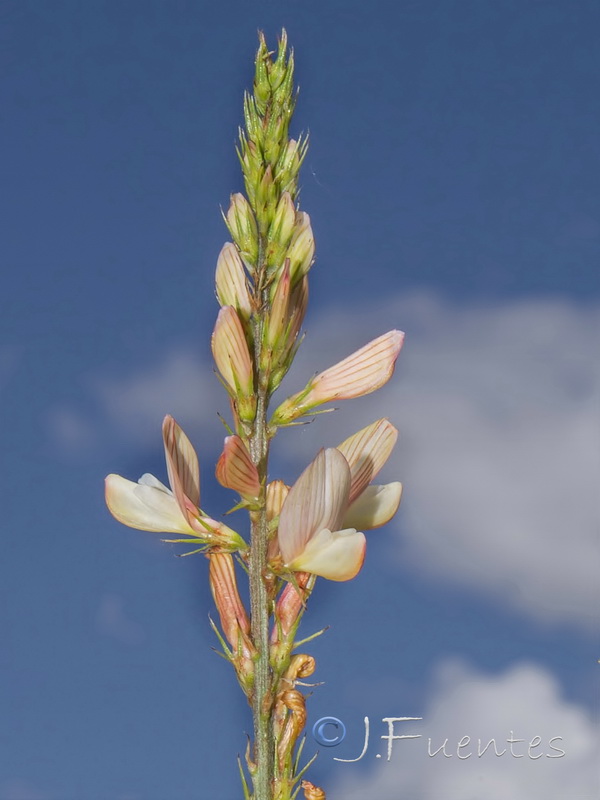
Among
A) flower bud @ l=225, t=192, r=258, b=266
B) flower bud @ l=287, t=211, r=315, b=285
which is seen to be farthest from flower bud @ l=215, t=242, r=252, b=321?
flower bud @ l=287, t=211, r=315, b=285

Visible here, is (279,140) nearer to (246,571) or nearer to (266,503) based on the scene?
(266,503)

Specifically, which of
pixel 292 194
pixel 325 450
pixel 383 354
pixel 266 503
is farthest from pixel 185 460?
pixel 292 194

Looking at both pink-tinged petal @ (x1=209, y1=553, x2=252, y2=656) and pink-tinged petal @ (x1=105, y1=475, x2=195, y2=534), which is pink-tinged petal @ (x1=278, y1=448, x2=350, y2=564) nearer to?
pink-tinged petal @ (x1=209, y1=553, x2=252, y2=656)

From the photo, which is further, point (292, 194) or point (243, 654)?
point (292, 194)

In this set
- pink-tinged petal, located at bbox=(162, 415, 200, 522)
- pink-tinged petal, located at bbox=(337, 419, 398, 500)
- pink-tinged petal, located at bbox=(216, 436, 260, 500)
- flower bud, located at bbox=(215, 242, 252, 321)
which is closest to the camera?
pink-tinged petal, located at bbox=(216, 436, 260, 500)

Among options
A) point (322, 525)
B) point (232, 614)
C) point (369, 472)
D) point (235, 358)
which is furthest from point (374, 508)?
point (235, 358)

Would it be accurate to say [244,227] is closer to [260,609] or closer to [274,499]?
[274,499]

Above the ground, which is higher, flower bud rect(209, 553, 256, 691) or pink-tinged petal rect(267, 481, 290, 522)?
pink-tinged petal rect(267, 481, 290, 522)
